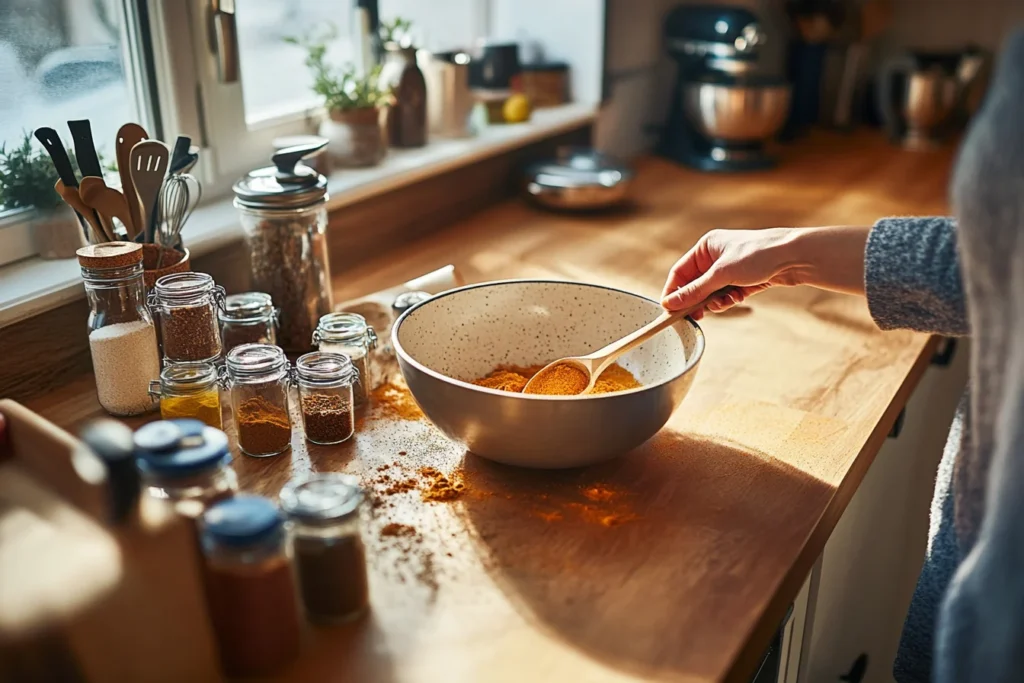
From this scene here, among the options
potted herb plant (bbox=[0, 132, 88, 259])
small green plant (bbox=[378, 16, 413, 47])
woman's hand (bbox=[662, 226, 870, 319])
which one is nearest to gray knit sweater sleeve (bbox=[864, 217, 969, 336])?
woman's hand (bbox=[662, 226, 870, 319])

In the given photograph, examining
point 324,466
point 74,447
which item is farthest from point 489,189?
point 74,447

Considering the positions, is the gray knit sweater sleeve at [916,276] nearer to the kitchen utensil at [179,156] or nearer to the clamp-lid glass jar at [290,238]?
the clamp-lid glass jar at [290,238]

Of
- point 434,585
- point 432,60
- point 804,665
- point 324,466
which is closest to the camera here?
point 434,585

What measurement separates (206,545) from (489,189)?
132cm

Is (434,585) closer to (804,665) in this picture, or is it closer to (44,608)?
(44,608)

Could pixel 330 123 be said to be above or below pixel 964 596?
above

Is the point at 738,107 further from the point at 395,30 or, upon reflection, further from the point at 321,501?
the point at 321,501

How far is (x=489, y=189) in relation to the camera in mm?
1868

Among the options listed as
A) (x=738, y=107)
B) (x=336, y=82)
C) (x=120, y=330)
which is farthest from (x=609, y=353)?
(x=738, y=107)

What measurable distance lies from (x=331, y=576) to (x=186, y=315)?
1.37ft

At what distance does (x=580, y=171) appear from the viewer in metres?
1.88

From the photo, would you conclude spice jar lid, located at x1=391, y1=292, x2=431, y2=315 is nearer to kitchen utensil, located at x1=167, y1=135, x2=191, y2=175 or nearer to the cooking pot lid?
kitchen utensil, located at x1=167, y1=135, x2=191, y2=175

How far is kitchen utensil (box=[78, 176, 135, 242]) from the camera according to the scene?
0.99 m

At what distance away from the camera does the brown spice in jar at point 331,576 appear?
69 cm
